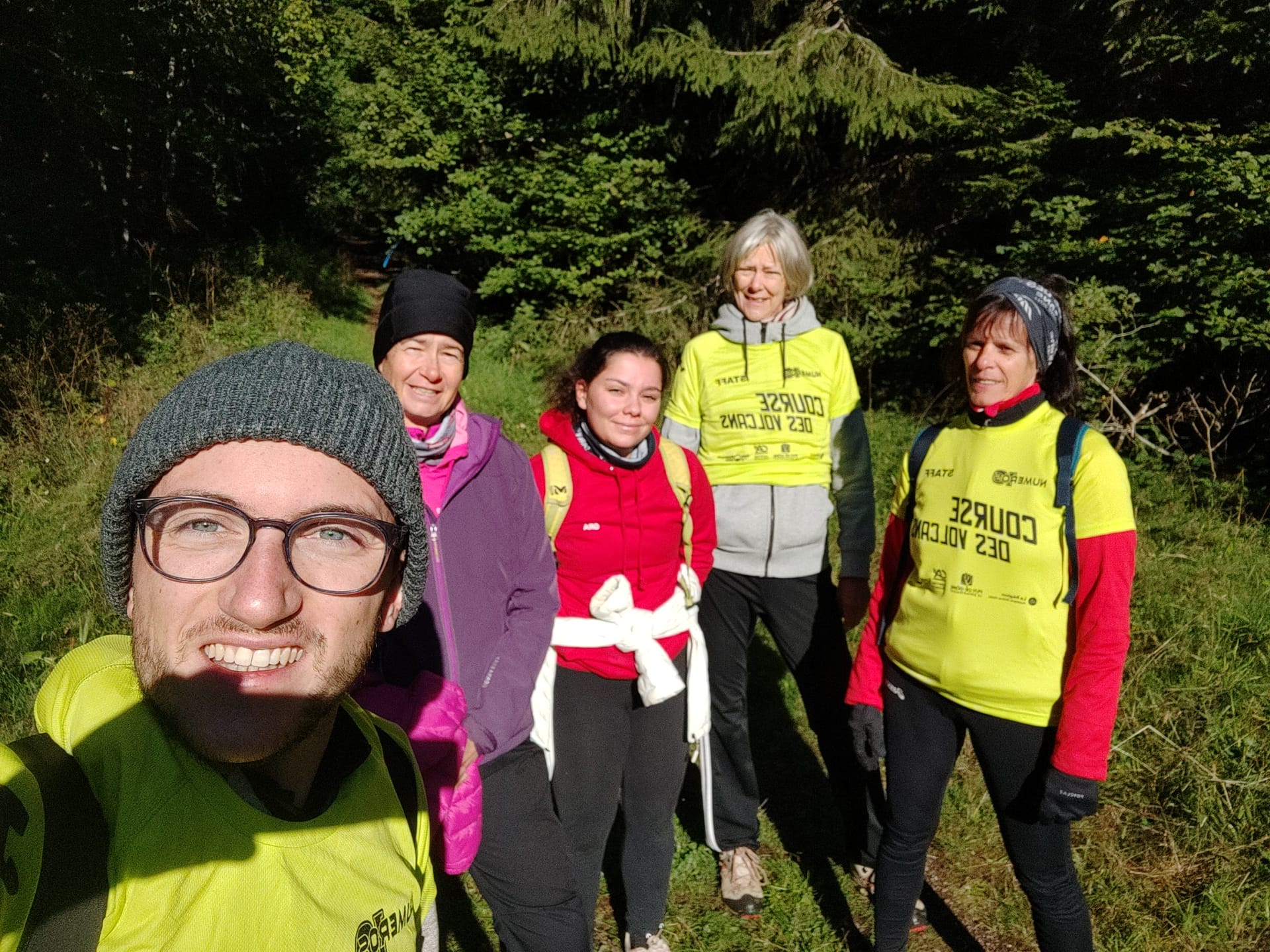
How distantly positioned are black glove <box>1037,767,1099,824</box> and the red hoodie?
1.17 m

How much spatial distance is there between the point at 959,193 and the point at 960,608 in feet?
22.0

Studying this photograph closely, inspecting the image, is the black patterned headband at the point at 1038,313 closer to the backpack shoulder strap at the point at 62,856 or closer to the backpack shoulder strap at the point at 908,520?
the backpack shoulder strap at the point at 908,520

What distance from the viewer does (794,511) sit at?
297cm

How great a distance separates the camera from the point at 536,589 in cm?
222

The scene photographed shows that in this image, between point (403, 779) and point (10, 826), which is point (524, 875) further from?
point (10, 826)

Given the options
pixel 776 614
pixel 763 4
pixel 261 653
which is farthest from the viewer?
pixel 763 4

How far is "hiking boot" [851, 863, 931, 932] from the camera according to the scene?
2996mm

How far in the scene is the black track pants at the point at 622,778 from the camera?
97.0 inches

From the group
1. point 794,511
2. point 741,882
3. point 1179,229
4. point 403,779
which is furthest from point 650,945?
point 1179,229

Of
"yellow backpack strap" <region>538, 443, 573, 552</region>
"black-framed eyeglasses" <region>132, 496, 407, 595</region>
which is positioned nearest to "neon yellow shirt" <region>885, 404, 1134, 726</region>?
"yellow backpack strap" <region>538, 443, 573, 552</region>

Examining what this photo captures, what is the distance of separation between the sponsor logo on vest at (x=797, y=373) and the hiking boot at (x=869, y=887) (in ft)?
6.47

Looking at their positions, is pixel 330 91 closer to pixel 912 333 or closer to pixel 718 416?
pixel 912 333

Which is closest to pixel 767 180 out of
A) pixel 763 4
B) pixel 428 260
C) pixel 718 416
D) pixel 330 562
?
pixel 763 4

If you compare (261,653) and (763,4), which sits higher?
(763,4)
